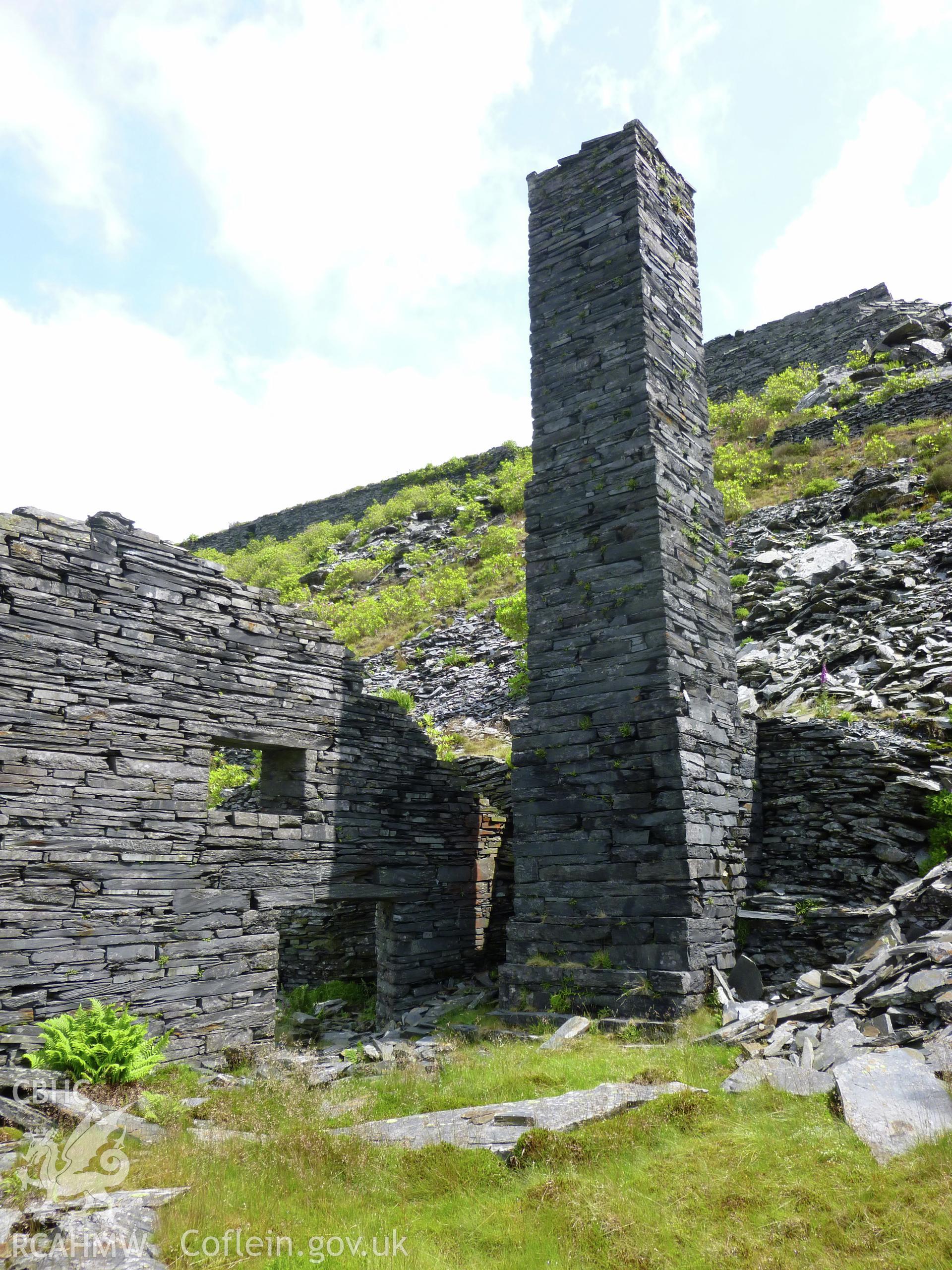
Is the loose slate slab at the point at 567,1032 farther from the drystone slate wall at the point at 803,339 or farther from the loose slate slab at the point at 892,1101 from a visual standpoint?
the drystone slate wall at the point at 803,339

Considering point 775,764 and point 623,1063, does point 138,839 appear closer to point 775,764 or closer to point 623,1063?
point 623,1063

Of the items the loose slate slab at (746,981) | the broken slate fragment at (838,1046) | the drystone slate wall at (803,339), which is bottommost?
the loose slate slab at (746,981)

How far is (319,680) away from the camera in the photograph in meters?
12.0

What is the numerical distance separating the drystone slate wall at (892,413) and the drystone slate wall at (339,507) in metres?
15.5

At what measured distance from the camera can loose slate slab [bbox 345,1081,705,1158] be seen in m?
5.64

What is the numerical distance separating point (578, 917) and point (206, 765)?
5033 mm

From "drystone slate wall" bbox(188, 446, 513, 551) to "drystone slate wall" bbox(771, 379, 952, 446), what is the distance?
15.5m

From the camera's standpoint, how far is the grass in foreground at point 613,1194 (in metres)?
4.08

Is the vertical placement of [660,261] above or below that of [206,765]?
above

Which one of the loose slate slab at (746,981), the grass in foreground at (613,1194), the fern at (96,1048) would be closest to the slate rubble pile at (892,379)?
the loose slate slab at (746,981)

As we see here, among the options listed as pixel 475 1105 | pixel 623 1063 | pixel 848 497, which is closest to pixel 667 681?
pixel 623 1063

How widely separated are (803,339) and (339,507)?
24548 mm

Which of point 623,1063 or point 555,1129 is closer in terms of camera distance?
point 555,1129

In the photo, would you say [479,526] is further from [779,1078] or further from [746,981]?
[779,1078]
